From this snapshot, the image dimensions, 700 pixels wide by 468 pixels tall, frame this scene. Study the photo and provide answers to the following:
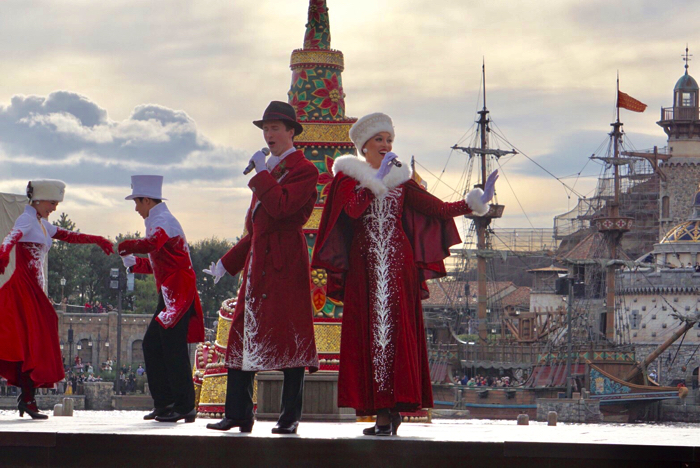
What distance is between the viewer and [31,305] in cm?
874

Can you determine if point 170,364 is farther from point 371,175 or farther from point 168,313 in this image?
point 371,175

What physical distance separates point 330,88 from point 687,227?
63.9 m

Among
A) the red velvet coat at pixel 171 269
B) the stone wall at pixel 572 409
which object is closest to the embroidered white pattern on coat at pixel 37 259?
the red velvet coat at pixel 171 269

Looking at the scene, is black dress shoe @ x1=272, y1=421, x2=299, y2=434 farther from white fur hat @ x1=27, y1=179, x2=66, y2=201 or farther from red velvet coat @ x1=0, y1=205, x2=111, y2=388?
white fur hat @ x1=27, y1=179, x2=66, y2=201

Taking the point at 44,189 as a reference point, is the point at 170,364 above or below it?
below

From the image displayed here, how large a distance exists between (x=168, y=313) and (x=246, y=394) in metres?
1.16

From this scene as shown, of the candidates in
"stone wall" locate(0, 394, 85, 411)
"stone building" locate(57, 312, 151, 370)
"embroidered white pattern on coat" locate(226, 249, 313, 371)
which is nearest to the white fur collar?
"embroidered white pattern on coat" locate(226, 249, 313, 371)

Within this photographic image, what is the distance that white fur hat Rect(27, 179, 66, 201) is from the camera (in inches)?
350

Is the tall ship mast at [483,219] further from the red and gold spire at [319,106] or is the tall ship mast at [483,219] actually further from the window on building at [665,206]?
the red and gold spire at [319,106]

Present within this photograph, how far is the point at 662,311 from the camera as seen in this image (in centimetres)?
6800

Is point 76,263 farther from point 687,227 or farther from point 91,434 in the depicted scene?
point 91,434

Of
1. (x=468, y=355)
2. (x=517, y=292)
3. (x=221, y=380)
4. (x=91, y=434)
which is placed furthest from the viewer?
(x=517, y=292)

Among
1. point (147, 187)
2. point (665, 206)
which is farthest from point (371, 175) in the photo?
point (665, 206)

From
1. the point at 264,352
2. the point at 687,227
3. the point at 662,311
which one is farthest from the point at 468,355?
the point at 264,352
